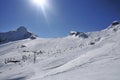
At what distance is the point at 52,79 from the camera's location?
428 inches

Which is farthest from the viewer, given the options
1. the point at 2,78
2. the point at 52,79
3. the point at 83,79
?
the point at 2,78

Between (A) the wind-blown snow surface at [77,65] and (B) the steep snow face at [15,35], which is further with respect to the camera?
(B) the steep snow face at [15,35]

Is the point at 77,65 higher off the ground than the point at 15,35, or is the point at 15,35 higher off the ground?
the point at 15,35

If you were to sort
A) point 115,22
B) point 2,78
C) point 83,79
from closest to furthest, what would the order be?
point 83,79 < point 2,78 < point 115,22

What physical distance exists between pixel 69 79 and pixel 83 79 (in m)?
1.03

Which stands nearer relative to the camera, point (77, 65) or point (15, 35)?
point (77, 65)

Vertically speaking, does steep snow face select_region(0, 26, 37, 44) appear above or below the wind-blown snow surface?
above

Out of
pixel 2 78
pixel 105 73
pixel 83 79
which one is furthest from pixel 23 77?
pixel 105 73

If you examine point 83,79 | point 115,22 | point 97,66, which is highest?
point 115,22

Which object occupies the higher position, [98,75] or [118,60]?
[118,60]

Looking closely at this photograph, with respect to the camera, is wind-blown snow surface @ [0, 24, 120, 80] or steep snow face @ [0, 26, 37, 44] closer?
wind-blown snow surface @ [0, 24, 120, 80]

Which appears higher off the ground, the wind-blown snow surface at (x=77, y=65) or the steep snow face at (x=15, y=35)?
the steep snow face at (x=15, y=35)

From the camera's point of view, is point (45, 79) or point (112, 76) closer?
point (112, 76)

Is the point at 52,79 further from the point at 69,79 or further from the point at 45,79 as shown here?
the point at 69,79
